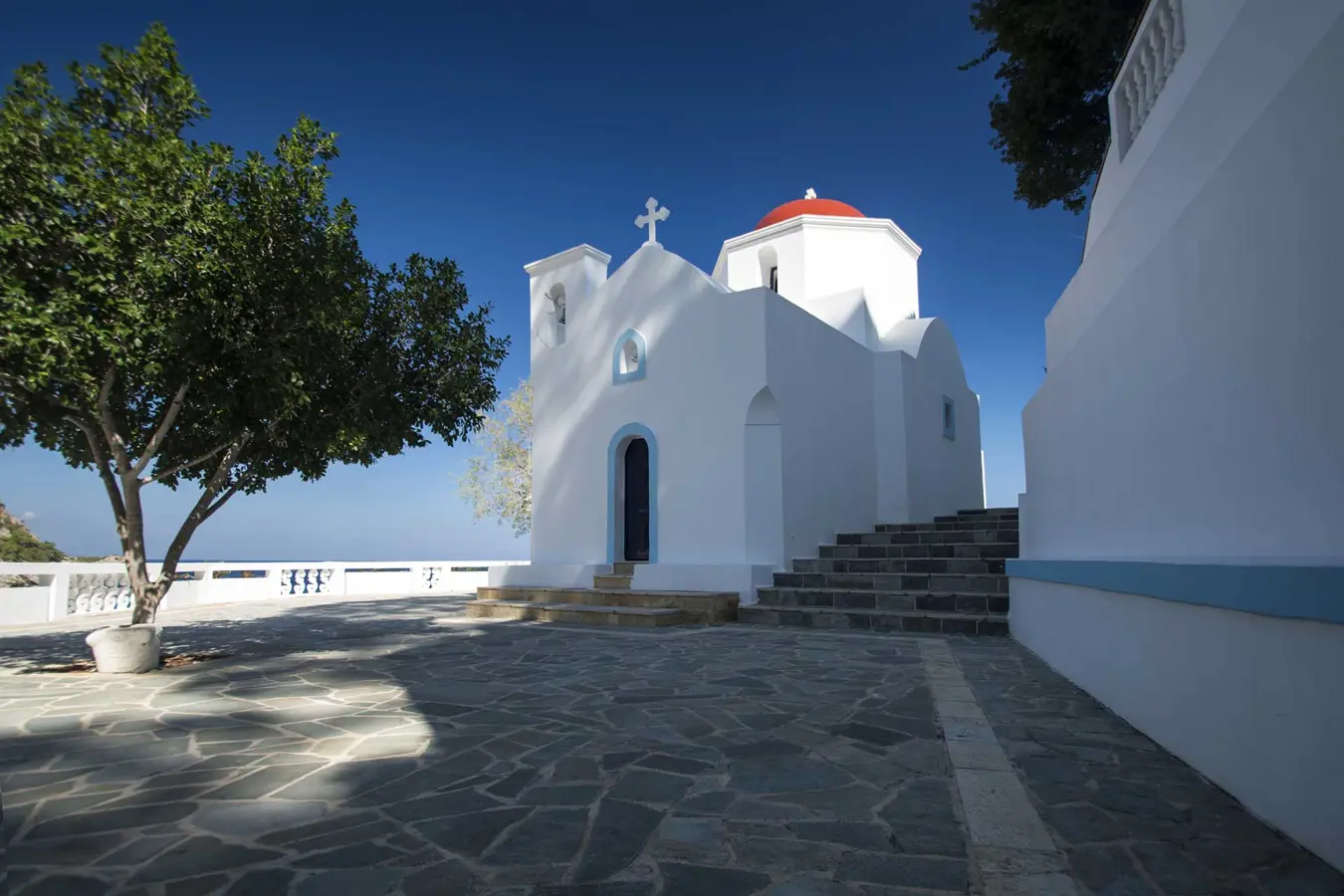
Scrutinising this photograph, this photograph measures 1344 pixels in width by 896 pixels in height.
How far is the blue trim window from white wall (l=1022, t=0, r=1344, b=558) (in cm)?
816

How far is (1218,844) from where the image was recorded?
8.18ft

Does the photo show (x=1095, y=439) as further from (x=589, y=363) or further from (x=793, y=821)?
(x=589, y=363)

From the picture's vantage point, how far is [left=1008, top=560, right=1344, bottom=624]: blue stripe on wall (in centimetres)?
226

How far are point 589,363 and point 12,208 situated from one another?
27.5ft

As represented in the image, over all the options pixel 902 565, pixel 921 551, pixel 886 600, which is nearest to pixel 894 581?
pixel 886 600

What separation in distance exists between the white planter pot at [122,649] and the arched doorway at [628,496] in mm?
6645

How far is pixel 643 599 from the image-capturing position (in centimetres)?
1046

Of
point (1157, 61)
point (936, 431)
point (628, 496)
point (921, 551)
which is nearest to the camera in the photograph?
point (1157, 61)

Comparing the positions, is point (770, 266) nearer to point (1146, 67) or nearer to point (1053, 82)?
point (1053, 82)

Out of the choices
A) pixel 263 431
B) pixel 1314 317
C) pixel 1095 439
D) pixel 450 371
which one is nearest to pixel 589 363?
pixel 450 371

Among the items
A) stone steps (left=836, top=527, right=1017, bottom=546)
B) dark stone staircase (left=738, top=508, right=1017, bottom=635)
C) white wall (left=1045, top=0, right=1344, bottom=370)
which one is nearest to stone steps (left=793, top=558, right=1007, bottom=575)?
dark stone staircase (left=738, top=508, right=1017, bottom=635)

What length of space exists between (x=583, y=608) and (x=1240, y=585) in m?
8.55

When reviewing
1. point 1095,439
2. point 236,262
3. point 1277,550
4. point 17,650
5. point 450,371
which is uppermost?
point 236,262

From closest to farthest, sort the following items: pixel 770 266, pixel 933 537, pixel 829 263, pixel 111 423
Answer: pixel 111 423
pixel 933 537
pixel 829 263
pixel 770 266
